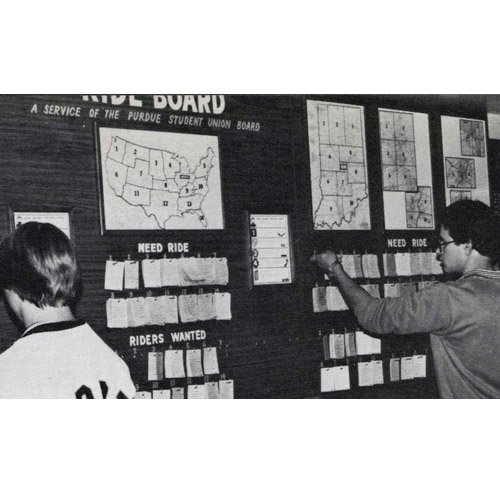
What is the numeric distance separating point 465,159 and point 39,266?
8.06 feet

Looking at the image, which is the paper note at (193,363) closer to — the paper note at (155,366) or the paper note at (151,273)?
the paper note at (155,366)

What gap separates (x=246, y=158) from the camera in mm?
3174

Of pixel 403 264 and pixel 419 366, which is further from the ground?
pixel 403 264

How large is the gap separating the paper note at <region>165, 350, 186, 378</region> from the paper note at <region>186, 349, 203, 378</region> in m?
0.03

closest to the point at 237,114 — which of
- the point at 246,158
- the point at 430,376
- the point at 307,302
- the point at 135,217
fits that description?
the point at 246,158

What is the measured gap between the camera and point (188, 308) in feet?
9.69

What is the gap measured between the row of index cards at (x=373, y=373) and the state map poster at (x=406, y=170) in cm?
70

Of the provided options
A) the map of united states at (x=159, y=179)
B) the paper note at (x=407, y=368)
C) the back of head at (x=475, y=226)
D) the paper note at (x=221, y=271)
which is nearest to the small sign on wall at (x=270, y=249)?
the paper note at (x=221, y=271)

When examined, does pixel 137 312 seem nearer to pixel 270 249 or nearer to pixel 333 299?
pixel 270 249

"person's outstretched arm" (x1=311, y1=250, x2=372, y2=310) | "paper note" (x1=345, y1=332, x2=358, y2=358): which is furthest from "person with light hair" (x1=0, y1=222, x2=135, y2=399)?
"paper note" (x1=345, y1=332, x2=358, y2=358)

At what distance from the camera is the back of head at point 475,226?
2.91 metres

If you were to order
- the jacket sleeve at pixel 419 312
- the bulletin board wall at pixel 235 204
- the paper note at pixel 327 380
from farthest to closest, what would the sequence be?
the paper note at pixel 327 380 < the jacket sleeve at pixel 419 312 < the bulletin board wall at pixel 235 204

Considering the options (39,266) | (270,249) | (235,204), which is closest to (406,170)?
(270,249)

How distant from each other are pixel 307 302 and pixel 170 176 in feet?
2.98
